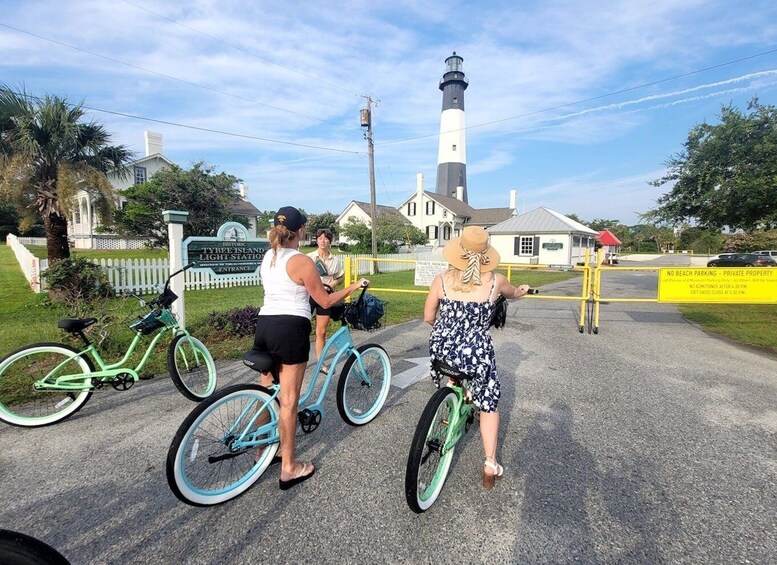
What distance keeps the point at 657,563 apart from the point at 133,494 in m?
3.10

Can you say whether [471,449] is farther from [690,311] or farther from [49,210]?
[49,210]

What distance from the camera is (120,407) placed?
3875mm

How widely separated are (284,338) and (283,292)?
292 mm

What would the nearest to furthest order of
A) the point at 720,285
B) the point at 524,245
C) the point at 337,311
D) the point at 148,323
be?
the point at 337,311
the point at 148,323
the point at 720,285
the point at 524,245

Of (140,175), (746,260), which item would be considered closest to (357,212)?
(140,175)

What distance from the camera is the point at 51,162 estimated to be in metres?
9.66

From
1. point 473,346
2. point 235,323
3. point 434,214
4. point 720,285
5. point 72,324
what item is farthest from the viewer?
point 434,214

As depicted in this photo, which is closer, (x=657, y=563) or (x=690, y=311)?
(x=657, y=563)

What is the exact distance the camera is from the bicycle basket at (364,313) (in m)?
3.70

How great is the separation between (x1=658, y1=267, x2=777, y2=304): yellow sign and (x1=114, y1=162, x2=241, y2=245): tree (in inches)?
809

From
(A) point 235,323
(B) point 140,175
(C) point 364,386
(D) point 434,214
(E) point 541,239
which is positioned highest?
(B) point 140,175

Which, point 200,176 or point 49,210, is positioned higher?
point 200,176

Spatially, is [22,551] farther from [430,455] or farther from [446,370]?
[446,370]

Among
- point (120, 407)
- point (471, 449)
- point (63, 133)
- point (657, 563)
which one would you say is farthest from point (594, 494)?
point (63, 133)
